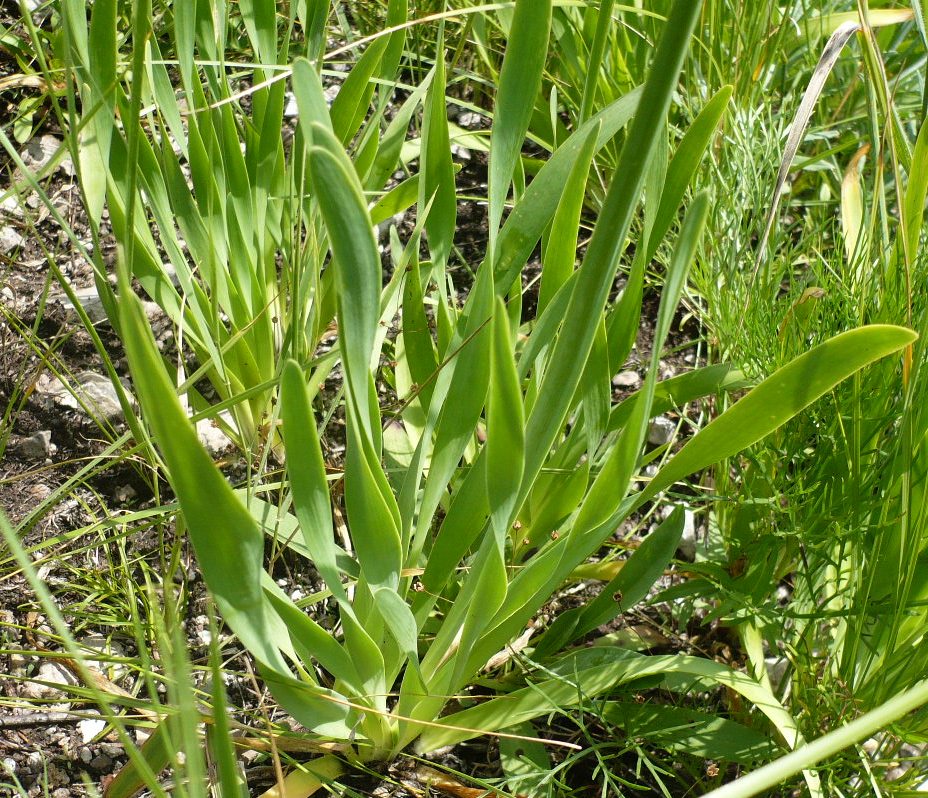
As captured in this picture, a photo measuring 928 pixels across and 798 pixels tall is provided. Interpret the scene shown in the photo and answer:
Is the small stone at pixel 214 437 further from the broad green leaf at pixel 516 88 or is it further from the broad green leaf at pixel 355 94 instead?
the broad green leaf at pixel 516 88

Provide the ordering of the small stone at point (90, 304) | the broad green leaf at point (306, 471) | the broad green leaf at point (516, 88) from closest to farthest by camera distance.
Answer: the broad green leaf at point (306, 471) < the broad green leaf at point (516, 88) < the small stone at point (90, 304)

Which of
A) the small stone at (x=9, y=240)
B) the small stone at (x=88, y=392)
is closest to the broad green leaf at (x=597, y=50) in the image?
the small stone at (x=88, y=392)

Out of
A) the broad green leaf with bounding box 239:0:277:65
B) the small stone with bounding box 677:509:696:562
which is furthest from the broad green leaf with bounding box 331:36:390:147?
the small stone with bounding box 677:509:696:562

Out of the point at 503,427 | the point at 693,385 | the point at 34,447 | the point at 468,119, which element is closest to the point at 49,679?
the point at 34,447

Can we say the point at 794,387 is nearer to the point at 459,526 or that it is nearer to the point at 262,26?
the point at 459,526

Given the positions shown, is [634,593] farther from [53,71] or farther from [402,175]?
[53,71]

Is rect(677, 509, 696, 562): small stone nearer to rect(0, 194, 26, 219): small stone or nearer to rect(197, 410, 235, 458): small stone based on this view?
rect(197, 410, 235, 458): small stone
